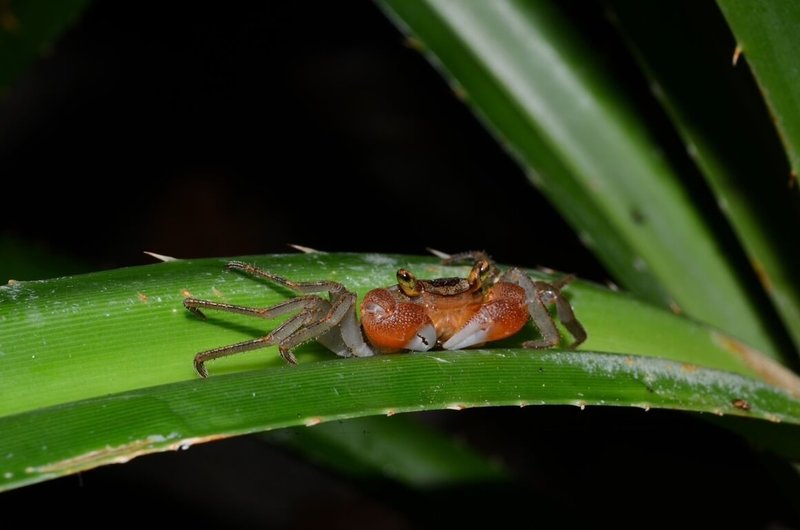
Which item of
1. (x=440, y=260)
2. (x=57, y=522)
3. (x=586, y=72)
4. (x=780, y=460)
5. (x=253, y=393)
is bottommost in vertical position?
(x=57, y=522)

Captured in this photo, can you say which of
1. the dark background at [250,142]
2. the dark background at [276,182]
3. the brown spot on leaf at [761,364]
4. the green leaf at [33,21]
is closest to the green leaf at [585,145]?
the brown spot on leaf at [761,364]

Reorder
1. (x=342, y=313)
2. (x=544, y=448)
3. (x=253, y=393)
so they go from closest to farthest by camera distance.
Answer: (x=253, y=393) → (x=342, y=313) → (x=544, y=448)

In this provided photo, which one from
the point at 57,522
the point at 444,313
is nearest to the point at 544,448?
the point at 57,522

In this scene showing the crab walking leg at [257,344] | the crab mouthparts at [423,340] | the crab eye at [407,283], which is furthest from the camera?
the crab mouthparts at [423,340]

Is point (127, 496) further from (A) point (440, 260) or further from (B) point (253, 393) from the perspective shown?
(B) point (253, 393)

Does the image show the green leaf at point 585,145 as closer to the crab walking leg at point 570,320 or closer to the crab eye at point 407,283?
the crab walking leg at point 570,320

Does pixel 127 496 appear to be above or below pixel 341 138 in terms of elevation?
below
